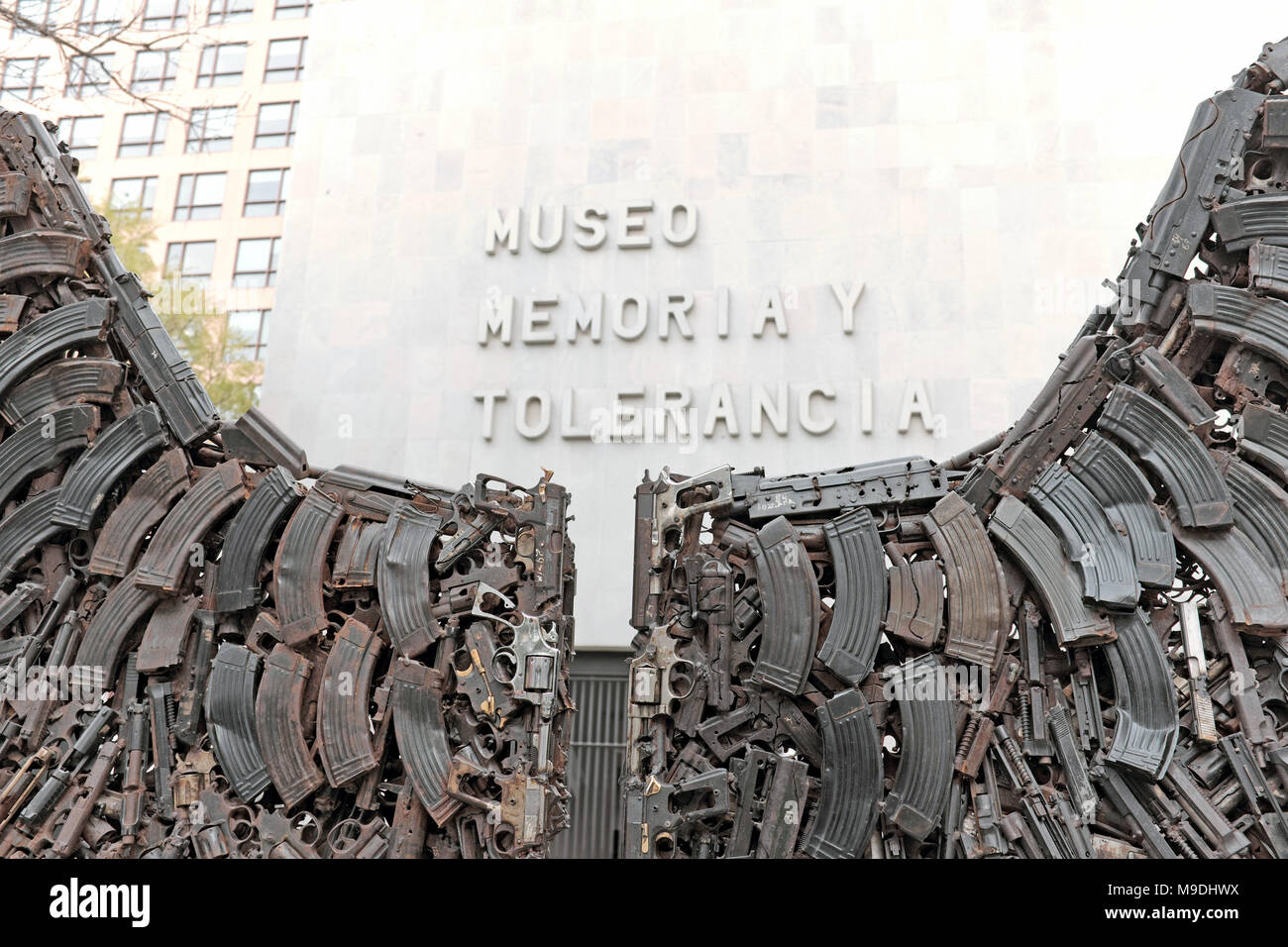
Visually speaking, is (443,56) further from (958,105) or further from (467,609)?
(467,609)

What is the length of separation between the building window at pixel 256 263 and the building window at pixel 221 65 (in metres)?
3.77

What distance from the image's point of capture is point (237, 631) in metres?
10.3

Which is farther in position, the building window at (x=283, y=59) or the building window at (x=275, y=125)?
the building window at (x=275, y=125)

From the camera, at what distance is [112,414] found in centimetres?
1113

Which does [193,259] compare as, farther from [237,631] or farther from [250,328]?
[237,631]

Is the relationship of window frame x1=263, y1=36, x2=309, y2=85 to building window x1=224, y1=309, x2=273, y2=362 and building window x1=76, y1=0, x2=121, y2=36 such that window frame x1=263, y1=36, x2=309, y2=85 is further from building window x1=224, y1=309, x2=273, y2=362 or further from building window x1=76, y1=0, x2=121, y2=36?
building window x1=224, y1=309, x2=273, y2=362

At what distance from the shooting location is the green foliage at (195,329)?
857 inches

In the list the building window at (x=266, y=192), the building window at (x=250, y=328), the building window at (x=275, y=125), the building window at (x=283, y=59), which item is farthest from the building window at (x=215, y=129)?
the building window at (x=250, y=328)

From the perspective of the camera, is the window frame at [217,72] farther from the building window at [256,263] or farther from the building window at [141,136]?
the building window at [256,263]

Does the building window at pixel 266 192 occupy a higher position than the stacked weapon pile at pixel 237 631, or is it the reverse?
the building window at pixel 266 192

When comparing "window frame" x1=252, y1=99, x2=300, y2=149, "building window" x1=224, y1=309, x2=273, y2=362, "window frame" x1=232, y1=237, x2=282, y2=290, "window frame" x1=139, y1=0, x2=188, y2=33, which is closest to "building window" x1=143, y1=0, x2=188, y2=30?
"window frame" x1=139, y1=0, x2=188, y2=33

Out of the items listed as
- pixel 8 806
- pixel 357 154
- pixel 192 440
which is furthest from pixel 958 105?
pixel 8 806

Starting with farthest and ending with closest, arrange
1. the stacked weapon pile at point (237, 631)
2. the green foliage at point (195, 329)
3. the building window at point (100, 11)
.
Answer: the building window at point (100, 11) → the green foliage at point (195, 329) → the stacked weapon pile at point (237, 631)

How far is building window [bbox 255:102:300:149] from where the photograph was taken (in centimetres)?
2706
